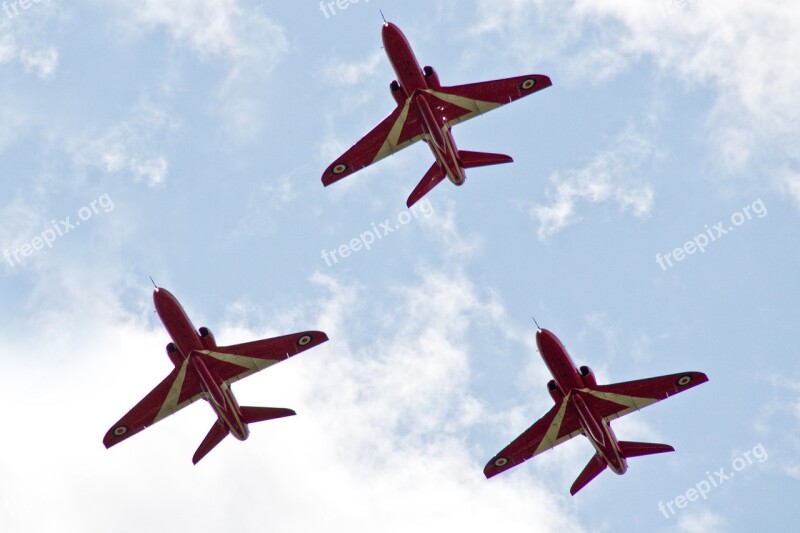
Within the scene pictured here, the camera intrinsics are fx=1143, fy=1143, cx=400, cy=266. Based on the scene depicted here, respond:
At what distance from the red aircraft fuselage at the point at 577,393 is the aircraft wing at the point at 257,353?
13.5 m

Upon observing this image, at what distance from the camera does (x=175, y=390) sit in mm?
70250

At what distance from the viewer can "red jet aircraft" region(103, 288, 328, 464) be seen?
223ft

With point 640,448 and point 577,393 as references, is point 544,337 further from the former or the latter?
point 640,448

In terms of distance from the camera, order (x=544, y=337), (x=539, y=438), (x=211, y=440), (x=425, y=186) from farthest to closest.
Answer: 1. (x=425, y=186)
2. (x=539, y=438)
3. (x=211, y=440)
4. (x=544, y=337)

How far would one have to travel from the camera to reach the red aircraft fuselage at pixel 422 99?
6875cm

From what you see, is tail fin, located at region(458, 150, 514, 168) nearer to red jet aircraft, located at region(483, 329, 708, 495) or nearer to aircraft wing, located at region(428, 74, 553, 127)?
aircraft wing, located at region(428, 74, 553, 127)

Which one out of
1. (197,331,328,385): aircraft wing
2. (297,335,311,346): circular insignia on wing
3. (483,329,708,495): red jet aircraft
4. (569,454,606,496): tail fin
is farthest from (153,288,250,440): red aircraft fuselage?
(569,454,606,496): tail fin

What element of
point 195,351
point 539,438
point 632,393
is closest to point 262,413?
point 195,351

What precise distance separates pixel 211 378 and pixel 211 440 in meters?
4.14

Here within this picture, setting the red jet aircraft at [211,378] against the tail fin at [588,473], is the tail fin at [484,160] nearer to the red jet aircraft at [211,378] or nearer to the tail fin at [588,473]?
the red jet aircraft at [211,378]

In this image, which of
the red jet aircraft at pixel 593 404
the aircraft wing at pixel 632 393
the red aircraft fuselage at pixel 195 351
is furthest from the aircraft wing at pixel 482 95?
the red aircraft fuselage at pixel 195 351

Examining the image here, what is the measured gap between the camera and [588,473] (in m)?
68.6

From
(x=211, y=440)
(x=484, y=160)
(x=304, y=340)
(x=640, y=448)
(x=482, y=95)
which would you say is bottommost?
(x=640, y=448)

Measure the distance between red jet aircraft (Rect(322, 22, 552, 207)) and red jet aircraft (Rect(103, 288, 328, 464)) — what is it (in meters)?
12.2
